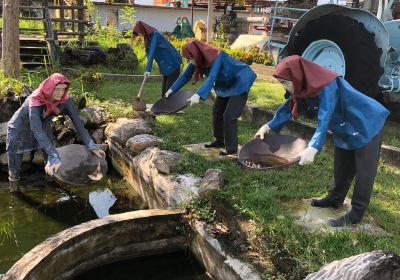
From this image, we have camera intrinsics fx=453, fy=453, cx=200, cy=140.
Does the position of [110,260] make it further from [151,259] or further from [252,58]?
[252,58]

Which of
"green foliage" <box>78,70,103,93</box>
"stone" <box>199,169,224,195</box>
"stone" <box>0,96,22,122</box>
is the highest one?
"green foliage" <box>78,70,103,93</box>

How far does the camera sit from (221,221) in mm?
3994

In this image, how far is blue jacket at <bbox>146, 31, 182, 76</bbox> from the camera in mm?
6914

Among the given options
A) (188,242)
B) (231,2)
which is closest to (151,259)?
(188,242)

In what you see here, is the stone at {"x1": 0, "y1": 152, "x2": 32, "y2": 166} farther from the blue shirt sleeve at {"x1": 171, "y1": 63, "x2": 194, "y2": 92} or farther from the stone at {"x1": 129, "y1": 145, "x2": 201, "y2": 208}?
the blue shirt sleeve at {"x1": 171, "y1": 63, "x2": 194, "y2": 92}

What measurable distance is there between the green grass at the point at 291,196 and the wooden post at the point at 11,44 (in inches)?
107

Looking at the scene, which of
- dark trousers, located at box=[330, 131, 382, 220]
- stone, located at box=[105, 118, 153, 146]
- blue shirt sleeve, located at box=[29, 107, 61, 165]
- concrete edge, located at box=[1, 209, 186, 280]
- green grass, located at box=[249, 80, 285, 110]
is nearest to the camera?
concrete edge, located at box=[1, 209, 186, 280]

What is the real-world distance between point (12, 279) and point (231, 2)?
70.9ft

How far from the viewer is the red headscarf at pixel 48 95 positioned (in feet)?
14.9

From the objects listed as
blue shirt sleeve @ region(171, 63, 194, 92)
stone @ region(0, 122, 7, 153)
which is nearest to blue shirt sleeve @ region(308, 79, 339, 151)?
blue shirt sleeve @ region(171, 63, 194, 92)

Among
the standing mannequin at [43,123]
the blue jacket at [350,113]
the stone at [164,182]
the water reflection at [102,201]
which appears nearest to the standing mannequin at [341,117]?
the blue jacket at [350,113]

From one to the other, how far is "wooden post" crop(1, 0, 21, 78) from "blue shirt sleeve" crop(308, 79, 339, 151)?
5.67 m

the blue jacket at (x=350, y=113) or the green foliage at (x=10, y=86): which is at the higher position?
the blue jacket at (x=350, y=113)

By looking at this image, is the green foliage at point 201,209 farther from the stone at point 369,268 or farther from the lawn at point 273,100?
the lawn at point 273,100
